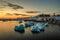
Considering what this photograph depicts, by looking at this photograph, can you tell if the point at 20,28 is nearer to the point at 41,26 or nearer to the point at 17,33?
the point at 17,33

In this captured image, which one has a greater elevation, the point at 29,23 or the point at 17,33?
the point at 29,23

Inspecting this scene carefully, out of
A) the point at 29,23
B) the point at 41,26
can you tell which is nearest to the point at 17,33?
the point at 29,23

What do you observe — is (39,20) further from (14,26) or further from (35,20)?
(14,26)

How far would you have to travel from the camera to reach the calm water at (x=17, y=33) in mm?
2211

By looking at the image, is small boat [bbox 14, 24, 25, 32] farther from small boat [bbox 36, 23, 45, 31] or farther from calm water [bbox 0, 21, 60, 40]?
small boat [bbox 36, 23, 45, 31]

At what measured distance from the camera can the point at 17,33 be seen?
2.23 m

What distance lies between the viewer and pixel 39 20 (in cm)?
230

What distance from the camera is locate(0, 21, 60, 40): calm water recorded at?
2.21 meters

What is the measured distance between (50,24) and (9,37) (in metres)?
0.58

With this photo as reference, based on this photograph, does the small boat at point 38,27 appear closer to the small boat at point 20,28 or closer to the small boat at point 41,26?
the small boat at point 41,26

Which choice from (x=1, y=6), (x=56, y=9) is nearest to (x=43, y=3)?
(x=56, y=9)

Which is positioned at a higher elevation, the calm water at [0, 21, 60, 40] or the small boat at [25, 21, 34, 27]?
the small boat at [25, 21, 34, 27]

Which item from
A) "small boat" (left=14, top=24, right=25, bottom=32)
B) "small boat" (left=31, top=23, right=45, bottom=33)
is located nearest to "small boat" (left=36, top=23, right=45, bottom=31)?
"small boat" (left=31, top=23, right=45, bottom=33)

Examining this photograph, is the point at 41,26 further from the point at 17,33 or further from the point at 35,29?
the point at 17,33
